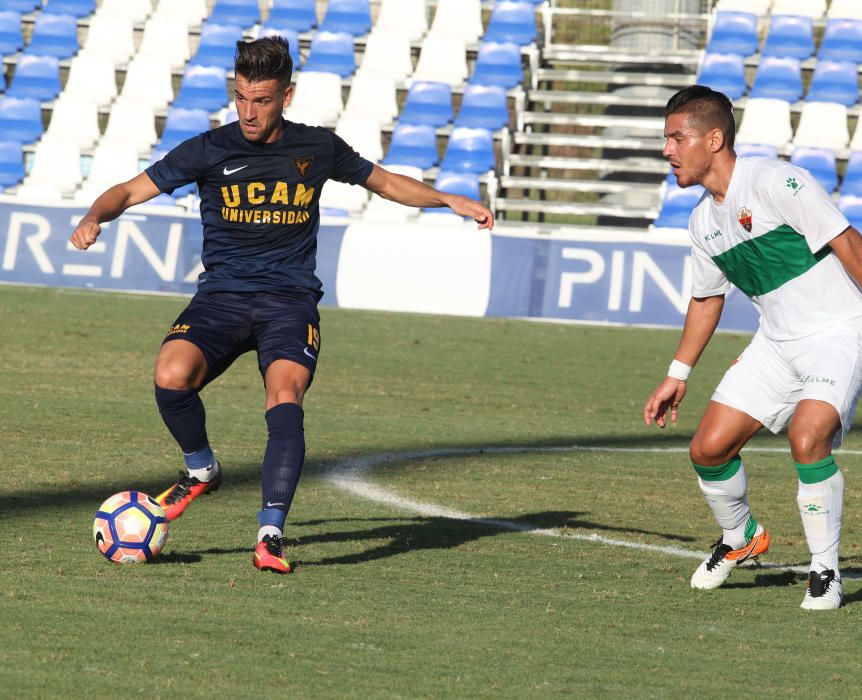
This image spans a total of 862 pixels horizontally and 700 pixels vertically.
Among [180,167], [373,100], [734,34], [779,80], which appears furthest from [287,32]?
[180,167]

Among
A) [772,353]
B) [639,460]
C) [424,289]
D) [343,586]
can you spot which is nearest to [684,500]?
[639,460]

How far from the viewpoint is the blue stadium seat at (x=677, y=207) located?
60.7 feet

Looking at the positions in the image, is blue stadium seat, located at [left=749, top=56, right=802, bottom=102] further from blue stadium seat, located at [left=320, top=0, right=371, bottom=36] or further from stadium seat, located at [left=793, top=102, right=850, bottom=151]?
blue stadium seat, located at [left=320, top=0, right=371, bottom=36]

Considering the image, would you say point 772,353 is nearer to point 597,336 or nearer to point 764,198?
point 764,198

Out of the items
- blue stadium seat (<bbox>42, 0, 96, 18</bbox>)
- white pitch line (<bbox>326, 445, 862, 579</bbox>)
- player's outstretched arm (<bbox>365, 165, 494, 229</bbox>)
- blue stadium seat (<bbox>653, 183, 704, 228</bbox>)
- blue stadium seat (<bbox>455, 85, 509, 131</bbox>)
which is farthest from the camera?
blue stadium seat (<bbox>42, 0, 96, 18</bbox>)

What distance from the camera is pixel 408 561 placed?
561 centimetres

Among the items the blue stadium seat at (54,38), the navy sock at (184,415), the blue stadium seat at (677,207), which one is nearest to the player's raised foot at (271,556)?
the navy sock at (184,415)

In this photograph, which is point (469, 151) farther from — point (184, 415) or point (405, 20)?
point (184, 415)

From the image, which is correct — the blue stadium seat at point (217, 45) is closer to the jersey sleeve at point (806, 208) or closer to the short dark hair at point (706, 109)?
the short dark hair at point (706, 109)

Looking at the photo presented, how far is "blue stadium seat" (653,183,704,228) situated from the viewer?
729 inches

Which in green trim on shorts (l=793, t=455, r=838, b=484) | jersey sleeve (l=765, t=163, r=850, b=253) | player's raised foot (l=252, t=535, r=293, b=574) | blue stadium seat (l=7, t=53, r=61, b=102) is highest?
jersey sleeve (l=765, t=163, r=850, b=253)

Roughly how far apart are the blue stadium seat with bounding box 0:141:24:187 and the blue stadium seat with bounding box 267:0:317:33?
4820 millimetres

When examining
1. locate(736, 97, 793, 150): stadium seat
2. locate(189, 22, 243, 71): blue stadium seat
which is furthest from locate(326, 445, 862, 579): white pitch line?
locate(189, 22, 243, 71): blue stadium seat

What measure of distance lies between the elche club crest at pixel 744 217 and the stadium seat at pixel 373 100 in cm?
1640
